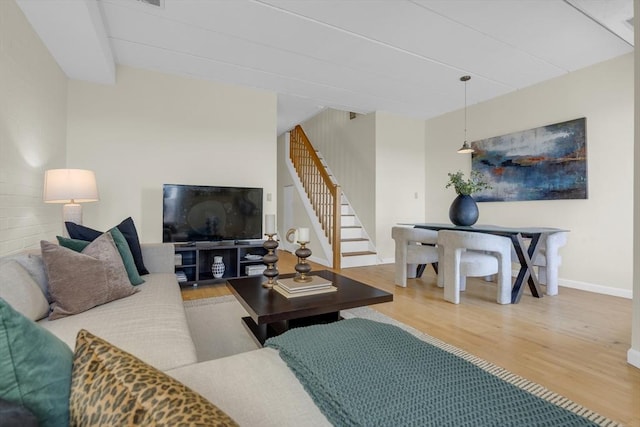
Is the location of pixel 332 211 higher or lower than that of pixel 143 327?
higher

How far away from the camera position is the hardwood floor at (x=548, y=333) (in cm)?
166

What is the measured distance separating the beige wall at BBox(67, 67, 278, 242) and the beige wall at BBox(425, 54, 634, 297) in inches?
123

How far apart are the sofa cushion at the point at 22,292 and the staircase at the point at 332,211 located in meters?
3.59

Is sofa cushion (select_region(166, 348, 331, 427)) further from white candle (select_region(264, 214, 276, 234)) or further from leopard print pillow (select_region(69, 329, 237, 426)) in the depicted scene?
white candle (select_region(264, 214, 276, 234))

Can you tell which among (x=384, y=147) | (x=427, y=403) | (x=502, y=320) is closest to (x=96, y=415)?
(x=427, y=403)

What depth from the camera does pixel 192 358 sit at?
119 centimetres

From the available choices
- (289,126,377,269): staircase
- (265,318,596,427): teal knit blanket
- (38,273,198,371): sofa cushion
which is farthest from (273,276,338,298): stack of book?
(289,126,377,269): staircase

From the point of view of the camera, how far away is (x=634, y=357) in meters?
1.85

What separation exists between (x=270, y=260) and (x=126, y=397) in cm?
160

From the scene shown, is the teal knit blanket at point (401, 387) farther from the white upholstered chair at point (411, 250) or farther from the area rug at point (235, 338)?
the white upholstered chair at point (411, 250)

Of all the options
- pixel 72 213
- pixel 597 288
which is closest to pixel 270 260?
pixel 72 213

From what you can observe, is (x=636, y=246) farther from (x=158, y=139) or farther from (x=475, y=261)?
(x=158, y=139)

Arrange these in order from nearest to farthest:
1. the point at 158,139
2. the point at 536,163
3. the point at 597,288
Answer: the point at 597,288
the point at 158,139
the point at 536,163

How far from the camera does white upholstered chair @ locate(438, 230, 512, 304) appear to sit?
9.70 ft
